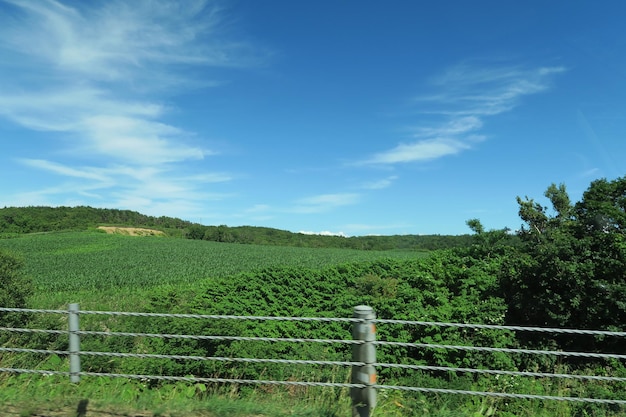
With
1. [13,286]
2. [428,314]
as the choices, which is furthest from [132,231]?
[428,314]

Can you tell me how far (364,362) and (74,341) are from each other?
2.61 metres

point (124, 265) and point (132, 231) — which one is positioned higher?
point (132, 231)

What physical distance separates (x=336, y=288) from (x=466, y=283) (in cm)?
466

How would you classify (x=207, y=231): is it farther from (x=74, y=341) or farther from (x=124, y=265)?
(x=74, y=341)

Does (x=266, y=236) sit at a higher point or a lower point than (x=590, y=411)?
higher

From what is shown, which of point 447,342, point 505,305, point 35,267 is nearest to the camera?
point 447,342

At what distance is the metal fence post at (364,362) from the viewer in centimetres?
347

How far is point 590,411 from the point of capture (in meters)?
7.36

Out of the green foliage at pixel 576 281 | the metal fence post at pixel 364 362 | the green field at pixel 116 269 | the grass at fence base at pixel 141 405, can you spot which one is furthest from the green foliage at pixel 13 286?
the green foliage at pixel 576 281

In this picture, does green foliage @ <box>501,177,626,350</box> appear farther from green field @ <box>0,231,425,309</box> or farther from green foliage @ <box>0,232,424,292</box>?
green foliage @ <box>0,232,424,292</box>

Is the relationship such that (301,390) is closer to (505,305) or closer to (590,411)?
(590,411)

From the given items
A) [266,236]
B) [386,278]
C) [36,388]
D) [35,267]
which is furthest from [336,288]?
[266,236]

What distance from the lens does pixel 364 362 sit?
3514 millimetres

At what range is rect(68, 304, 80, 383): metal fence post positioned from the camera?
398cm
